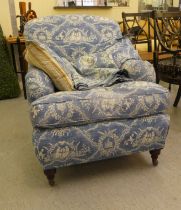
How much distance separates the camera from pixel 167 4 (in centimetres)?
483

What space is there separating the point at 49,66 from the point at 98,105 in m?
0.44

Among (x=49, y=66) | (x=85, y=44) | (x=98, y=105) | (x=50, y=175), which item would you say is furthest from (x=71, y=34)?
(x=50, y=175)

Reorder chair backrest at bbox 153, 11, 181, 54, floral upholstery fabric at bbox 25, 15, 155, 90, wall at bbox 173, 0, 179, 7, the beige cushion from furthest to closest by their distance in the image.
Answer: wall at bbox 173, 0, 179, 7 → chair backrest at bbox 153, 11, 181, 54 → floral upholstery fabric at bbox 25, 15, 155, 90 → the beige cushion

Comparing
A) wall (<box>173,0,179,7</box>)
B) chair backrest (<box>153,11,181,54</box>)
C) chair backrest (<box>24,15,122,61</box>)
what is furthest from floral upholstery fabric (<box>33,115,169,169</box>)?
wall (<box>173,0,179,7</box>)

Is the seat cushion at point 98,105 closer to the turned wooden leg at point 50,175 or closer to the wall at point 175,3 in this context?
the turned wooden leg at point 50,175

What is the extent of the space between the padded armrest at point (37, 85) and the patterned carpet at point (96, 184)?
1.59 feet

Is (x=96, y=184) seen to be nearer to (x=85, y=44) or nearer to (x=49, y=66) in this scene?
(x=49, y=66)

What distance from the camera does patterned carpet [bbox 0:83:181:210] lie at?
4.35ft

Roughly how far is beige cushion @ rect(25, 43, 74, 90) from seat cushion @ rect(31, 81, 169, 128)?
215 millimetres

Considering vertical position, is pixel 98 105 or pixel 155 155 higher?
pixel 98 105

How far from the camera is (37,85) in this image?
1.50 meters

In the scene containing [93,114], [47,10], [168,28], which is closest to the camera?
[93,114]

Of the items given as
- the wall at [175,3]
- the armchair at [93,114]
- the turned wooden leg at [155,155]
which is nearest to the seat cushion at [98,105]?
the armchair at [93,114]

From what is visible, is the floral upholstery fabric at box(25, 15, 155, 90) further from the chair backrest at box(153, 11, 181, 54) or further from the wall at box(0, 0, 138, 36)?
the wall at box(0, 0, 138, 36)
